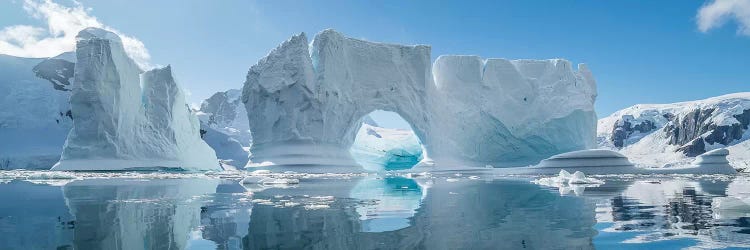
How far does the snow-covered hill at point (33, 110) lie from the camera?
43156 millimetres

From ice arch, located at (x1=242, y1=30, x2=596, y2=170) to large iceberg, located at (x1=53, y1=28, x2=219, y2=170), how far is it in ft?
26.8

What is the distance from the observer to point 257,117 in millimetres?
28375

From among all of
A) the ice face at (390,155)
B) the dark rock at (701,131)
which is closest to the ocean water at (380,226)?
the ice face at (390,155)

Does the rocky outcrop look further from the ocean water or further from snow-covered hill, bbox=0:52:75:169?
snow-covered hill, bbox=0:52:75:169

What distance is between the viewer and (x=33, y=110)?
47094 millimetres

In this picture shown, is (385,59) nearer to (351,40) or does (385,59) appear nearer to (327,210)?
(351,40)

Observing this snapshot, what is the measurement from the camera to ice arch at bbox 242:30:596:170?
1072 inches

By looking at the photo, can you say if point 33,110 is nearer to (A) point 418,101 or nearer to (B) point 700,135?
(A) point 418,101

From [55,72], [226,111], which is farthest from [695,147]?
[55,72]

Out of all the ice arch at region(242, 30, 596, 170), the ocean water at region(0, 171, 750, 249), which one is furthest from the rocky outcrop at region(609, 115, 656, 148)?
the ocean water at region(0, 171, 750, 249)

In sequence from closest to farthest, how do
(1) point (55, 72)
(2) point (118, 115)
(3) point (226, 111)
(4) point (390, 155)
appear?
(2) point (118, 115), (4) point (390, 155), (1) point (55, 72), (3) point (226, 111)

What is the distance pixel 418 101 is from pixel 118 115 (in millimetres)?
19444

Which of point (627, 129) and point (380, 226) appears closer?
point (380, 226)

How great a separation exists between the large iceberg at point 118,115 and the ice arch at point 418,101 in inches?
321
